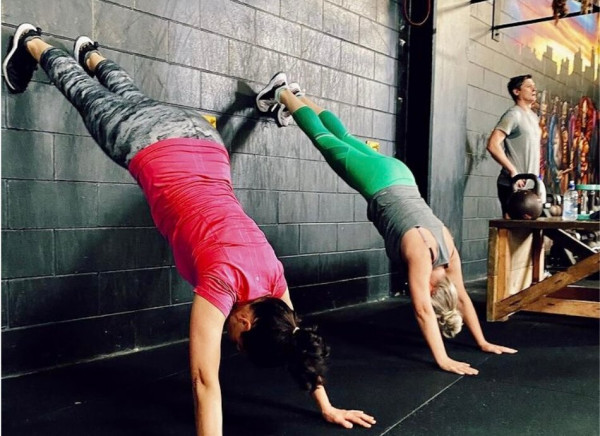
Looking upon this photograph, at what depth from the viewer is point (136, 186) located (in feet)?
8.98

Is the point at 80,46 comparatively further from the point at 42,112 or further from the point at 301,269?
the point at 301,269

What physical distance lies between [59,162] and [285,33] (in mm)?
1640

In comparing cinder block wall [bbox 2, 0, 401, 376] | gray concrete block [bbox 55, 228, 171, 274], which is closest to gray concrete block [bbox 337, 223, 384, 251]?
cinder block wall [bbox 2, 0, 401, 376]

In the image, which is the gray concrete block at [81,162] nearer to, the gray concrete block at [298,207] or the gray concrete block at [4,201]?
the gray concrete block at [4,201]

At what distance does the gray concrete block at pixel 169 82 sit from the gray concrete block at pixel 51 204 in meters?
0.57

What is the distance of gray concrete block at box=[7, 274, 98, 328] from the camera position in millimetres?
2320

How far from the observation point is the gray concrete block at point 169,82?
8.87 ft

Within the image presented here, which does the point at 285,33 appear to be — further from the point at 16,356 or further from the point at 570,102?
the point at 570,102

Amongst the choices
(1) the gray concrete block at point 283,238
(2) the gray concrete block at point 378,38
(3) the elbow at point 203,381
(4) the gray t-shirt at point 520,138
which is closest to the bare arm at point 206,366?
(3) the elbow at point 203,381

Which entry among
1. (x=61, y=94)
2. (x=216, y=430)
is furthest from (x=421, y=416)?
(x=61, y=94)

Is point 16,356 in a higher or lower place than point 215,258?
lower

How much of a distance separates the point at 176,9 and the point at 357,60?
1.57m

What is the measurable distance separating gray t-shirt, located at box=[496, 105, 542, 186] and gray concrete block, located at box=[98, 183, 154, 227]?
8.69ft

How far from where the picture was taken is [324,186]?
3803 millimetres
